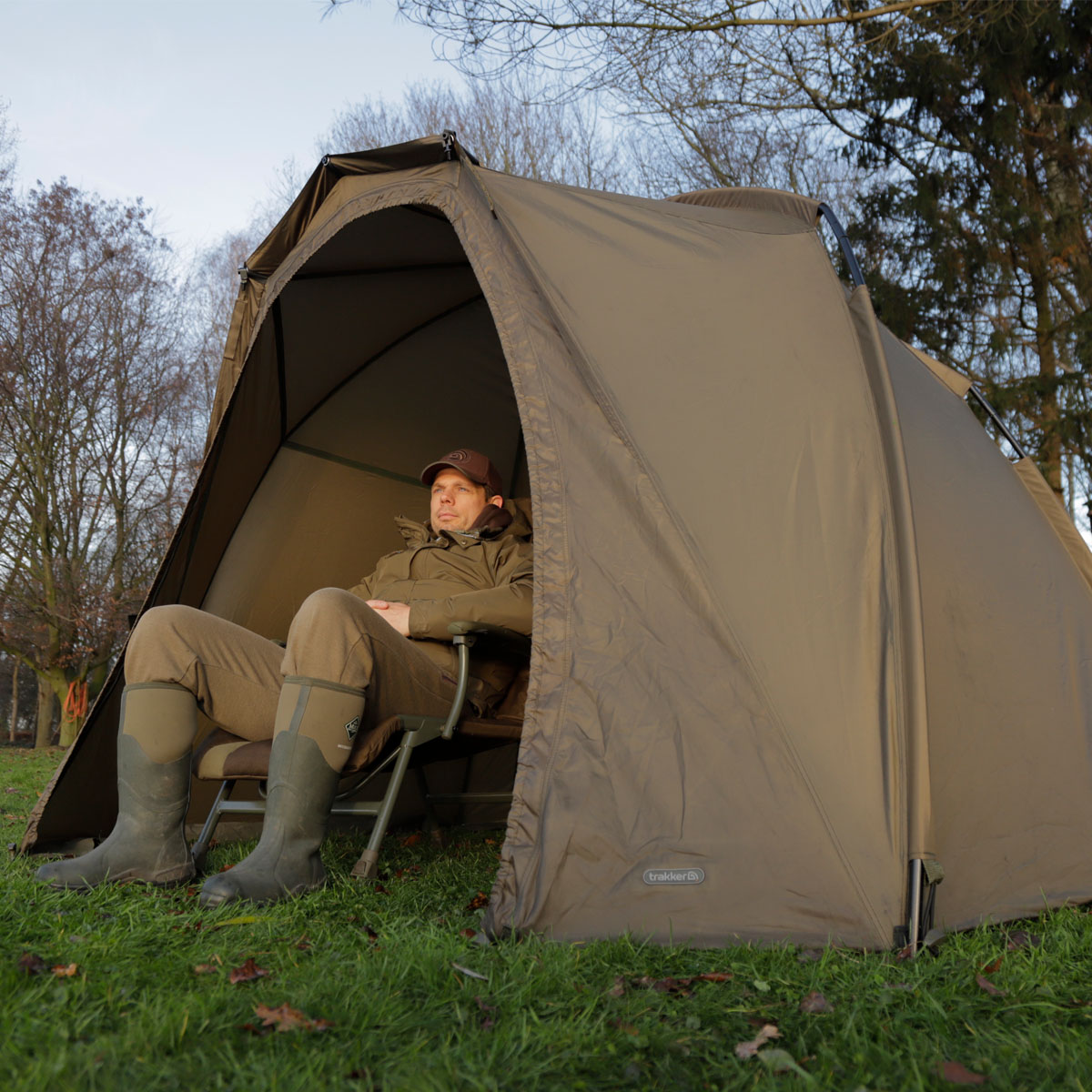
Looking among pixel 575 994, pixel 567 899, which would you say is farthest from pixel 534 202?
→ pixel 575 994

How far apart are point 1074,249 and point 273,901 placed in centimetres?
740

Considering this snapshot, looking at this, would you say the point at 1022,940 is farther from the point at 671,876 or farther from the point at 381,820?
the point at 381,820

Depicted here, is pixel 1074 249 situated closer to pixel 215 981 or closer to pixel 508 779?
pixel 508 779

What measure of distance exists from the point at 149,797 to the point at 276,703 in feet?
1.45

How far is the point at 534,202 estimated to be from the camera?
252 cm

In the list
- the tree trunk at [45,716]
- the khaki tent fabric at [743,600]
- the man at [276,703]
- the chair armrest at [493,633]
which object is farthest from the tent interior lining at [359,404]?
the tree trunk at [45,716]

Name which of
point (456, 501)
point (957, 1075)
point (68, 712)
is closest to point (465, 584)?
point (456, 501)

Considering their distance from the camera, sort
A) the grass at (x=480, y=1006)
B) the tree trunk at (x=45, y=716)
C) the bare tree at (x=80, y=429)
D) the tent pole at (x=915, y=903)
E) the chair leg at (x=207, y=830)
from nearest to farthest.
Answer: the grass at (x=480, y=1006) → the tent pole at (x=915, y=903) → the chair leg at (x=207, y=830) → the bare tree at (x=80, y=429) → the tree trunk at (x=45, y=716)

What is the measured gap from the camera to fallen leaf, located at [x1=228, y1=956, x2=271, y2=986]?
166 centimetres

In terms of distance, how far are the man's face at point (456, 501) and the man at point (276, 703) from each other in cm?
51

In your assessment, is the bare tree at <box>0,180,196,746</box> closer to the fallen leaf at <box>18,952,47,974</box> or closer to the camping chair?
the camping chair

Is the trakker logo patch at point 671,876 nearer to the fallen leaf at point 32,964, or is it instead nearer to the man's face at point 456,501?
the fallen leaf at point 32,964

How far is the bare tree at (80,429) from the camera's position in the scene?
33.3ft

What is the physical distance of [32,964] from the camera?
1.65m
